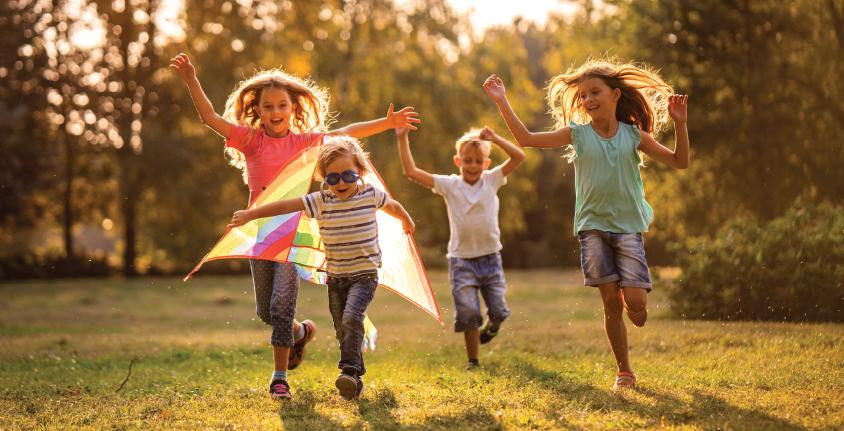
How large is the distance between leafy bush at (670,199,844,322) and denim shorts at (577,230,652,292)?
429 centimetres

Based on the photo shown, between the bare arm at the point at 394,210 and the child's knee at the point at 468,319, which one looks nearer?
the bare arm at the point at 394,210

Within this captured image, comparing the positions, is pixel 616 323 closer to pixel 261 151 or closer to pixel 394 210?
pixel 394 210

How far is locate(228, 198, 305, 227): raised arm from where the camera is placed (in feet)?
18.6

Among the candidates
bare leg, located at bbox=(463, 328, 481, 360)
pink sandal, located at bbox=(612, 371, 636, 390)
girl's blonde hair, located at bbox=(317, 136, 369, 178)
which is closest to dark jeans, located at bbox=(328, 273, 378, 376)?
girl's blonde hair, located at bbox=(317, 136, 369, 178)

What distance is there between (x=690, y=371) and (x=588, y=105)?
80.4 inches

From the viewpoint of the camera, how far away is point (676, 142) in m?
6.07

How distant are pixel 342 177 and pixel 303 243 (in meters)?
0.89

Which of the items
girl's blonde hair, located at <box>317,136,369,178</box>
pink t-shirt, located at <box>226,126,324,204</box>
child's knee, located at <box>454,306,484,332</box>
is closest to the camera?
girl's blonde hair, located at <box>317,136,369,178</box>

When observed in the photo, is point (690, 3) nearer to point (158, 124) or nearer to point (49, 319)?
point (49, 319)

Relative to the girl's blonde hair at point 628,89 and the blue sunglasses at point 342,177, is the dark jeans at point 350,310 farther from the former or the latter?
the girl's blonde hair at point 628,89

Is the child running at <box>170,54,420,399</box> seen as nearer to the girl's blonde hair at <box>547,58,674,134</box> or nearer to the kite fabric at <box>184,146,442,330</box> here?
the kite fabric at <box>184,146,442,330</box>

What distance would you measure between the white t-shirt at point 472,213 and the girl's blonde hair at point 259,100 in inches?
50.2

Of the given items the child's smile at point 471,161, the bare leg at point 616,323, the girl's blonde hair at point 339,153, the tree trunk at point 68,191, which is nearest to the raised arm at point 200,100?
the girl's blonde hair at point 339,153

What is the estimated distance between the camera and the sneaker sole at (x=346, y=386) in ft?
18.4
